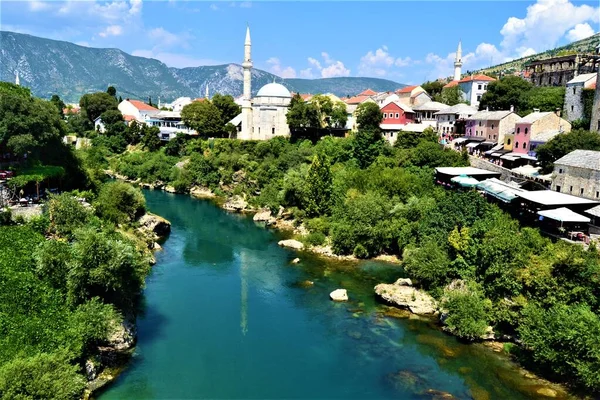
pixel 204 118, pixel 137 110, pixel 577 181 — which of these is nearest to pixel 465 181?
pixel 577 181

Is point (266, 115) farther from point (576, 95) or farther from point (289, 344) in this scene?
point (289, 344)

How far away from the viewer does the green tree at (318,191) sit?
36.4 m

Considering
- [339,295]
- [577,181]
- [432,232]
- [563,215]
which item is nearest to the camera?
[563,215]

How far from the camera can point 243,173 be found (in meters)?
50.7

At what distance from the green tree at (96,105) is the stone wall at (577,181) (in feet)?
211

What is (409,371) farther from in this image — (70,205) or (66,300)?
(70,205)

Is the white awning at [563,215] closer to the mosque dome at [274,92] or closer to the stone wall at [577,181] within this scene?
the stone wall at [577,181]

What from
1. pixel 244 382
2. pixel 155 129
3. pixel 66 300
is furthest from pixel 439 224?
pixel 155 129

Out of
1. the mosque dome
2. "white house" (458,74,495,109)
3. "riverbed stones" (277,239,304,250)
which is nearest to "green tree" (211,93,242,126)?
the mosque dome

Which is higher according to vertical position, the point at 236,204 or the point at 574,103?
the point at 574,103

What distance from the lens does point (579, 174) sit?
25.6 m

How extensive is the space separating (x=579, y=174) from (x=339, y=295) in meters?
14.8

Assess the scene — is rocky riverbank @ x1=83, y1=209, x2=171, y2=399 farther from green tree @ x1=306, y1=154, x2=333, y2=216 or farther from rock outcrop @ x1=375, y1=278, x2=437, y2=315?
green tree @ x1=306, y1=154, x2=333, y2=216

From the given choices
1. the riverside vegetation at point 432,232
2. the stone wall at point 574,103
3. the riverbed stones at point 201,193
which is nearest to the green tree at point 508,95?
the stone wall at point 574,103
